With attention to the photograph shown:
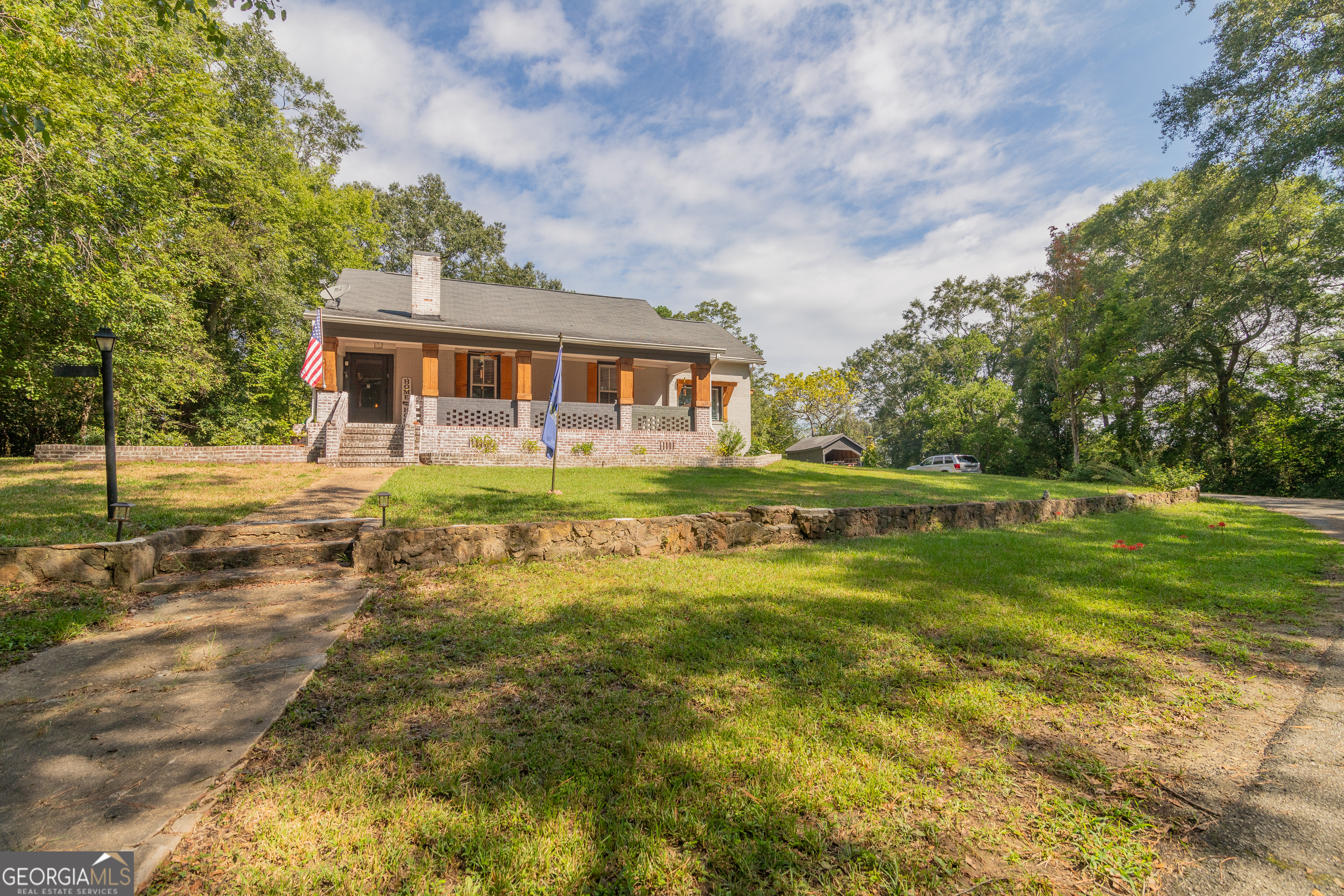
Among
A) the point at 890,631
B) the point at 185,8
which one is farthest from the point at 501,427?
the point at 890,631

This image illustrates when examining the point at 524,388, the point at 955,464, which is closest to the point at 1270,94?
the point at 955,464

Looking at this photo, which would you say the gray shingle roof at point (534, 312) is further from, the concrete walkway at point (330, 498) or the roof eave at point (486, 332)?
the concrete walkway at point (330, 498)

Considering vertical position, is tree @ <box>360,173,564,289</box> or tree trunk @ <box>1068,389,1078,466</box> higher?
tree @ <box>360,173,564,289</box>

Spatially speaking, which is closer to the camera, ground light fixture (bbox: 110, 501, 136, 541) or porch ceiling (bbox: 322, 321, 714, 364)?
ground light fixture (bbox: 110, 501, 136, 541)

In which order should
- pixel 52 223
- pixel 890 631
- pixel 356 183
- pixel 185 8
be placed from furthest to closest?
1. pixel 356 183
2. pixel 52 223
3. pixel 185 8
4. pixel 890 631

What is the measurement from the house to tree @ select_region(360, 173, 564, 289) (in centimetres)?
1556

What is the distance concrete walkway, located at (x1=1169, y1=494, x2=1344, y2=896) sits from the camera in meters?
1.63

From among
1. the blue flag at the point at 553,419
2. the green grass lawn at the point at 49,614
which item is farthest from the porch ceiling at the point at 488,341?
the green grass lawn at the point at 49,614

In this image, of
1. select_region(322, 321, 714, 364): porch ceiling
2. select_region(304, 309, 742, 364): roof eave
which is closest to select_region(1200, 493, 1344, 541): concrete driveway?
select_region(304, 309, 742, 364): roof eave

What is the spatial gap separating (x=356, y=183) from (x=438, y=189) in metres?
5.97

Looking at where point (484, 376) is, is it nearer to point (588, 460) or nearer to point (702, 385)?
point (588, 460)

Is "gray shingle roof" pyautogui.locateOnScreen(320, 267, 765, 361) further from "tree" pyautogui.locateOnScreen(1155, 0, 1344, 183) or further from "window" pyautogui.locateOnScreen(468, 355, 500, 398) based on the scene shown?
"tree" pyautogui.locateOnScreen(1155, 0, 1344, 183)

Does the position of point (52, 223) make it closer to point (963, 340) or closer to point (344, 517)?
point (344, 517)

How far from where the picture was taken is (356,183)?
28.9m
